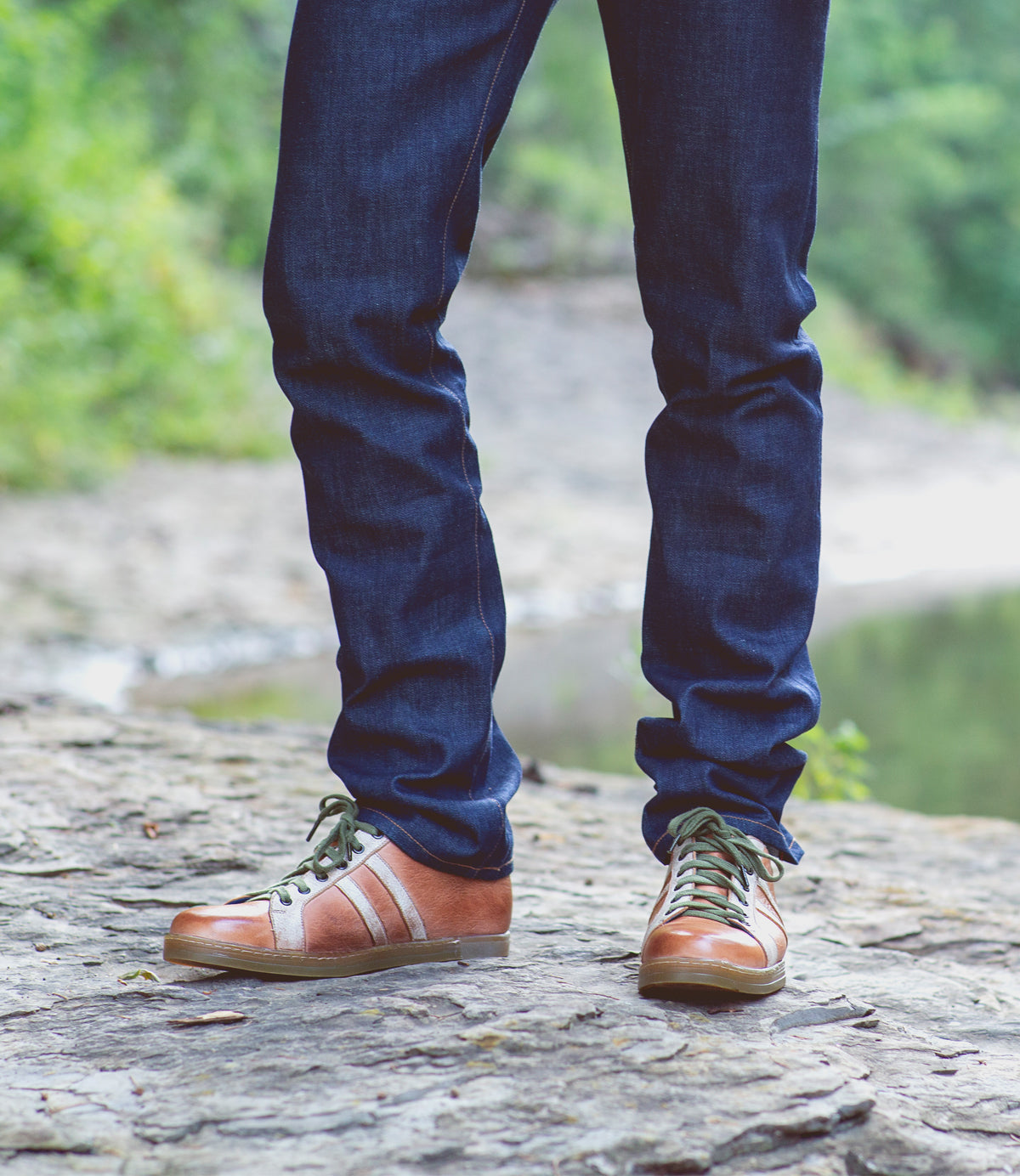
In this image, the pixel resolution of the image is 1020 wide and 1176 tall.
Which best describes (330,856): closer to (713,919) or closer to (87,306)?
(713,919)

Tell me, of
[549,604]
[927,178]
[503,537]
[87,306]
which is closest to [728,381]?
[549,604]

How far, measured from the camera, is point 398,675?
4.36 feet

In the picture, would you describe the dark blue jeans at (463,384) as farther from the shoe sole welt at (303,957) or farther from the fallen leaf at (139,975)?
the fallen leaf at (139,975)

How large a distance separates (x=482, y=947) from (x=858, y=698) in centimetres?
289

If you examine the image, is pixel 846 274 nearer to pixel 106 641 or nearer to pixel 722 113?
pixel 106 641

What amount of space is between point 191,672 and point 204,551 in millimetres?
1122

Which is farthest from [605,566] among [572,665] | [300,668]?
[300,668]

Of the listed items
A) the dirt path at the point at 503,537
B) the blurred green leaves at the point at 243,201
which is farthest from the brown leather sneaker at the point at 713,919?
A: the blurred green leaves at the point at 243,201

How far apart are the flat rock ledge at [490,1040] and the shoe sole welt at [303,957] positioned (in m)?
0.02

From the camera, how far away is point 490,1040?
3.79 ft

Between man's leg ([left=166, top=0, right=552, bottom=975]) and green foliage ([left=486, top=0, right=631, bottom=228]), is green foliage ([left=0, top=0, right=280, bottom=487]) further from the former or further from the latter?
green foliage ([left=486, top=0, right=631, bottom=228])

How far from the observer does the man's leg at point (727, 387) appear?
1.32 meters

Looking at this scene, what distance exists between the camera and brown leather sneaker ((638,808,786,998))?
1263 mm

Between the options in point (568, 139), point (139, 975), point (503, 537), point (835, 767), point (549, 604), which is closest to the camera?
point (139, 975)
